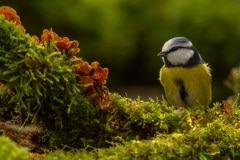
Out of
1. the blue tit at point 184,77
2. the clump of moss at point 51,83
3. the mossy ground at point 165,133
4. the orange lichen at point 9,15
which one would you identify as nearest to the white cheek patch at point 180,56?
the blue tit at point 184,77

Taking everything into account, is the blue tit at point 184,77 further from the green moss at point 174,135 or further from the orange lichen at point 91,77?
the orange lichen at point 91,77

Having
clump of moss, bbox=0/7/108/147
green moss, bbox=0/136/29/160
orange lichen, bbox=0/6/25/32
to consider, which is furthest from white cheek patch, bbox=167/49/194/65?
green moss, bbox=0/136/29/160

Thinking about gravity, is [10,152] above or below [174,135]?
below

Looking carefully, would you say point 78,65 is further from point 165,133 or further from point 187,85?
point 187,85

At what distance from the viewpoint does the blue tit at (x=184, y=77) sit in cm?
353

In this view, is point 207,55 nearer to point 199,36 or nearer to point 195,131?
point 199,36

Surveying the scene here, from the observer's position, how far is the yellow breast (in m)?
3.52

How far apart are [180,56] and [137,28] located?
341 cm

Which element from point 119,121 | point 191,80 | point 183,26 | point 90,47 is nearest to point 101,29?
point 90,47

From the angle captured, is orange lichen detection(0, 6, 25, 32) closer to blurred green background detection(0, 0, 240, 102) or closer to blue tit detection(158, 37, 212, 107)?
blue tit detection(158, 37, 212, 107)

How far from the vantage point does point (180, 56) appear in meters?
3.58

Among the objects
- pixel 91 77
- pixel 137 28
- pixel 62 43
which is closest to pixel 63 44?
pixel 62 43

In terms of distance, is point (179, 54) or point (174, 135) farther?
point (179, 54)

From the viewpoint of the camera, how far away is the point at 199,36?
265 inches
